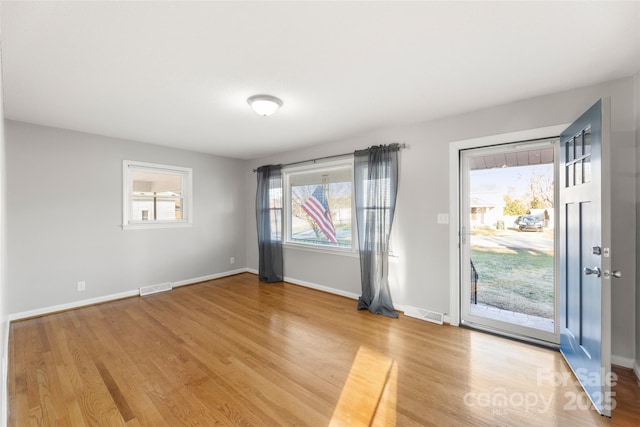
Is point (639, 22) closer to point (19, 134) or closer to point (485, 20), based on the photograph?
point (485, 20)

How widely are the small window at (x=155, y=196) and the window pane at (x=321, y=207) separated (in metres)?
1.91

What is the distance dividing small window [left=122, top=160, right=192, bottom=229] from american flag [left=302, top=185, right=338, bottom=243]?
218 cm

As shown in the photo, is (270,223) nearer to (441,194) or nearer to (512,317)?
(441,194)

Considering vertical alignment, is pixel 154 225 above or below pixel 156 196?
below

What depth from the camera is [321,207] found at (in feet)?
15.3

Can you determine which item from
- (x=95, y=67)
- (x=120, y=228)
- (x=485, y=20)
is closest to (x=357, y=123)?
(x=485, y=20)

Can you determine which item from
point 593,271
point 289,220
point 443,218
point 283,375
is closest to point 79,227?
point 289,220

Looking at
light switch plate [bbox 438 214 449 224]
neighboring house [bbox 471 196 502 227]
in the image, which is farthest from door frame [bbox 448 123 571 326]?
neighboring house [bbox 471 196 502 227]

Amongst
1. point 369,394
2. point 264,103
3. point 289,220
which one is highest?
point 264,103

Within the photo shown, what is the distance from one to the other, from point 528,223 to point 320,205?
284 cm

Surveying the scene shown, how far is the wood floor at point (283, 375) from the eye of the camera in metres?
1.81

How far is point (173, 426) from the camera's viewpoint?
5.64ft

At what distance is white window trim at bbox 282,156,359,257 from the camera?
164 inches

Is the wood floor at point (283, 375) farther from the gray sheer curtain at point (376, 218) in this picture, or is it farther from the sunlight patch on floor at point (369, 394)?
the gray sheer curtain at point (376, 218)
